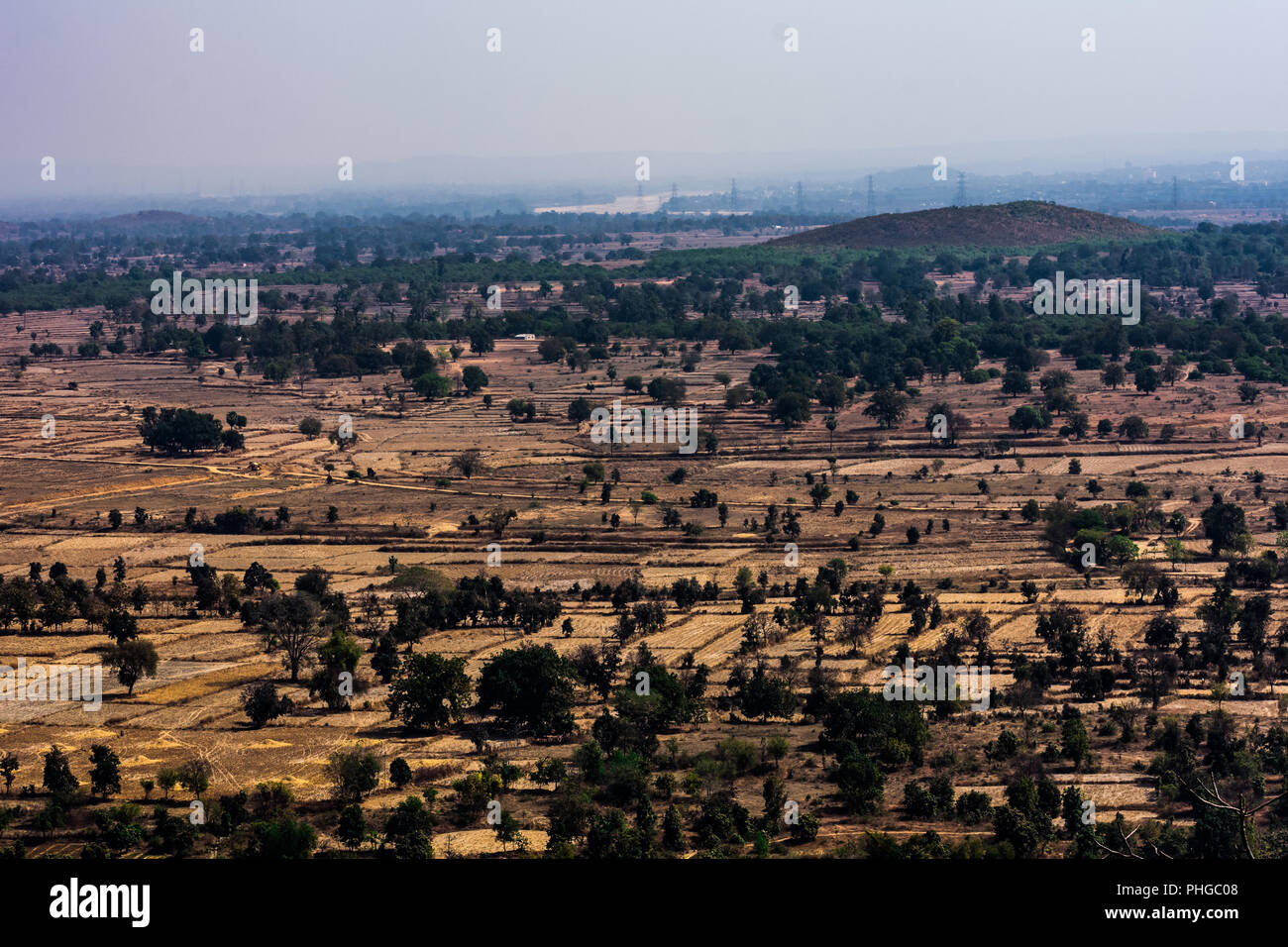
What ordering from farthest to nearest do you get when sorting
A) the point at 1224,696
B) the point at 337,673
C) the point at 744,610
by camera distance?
1. the point at 744,610
2. the point at 337,673
3. the point at 1224,696

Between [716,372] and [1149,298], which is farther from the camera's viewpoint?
[1149,298]

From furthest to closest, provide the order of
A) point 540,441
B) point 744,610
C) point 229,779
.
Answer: point 540,441
point 744,610
point 229,779


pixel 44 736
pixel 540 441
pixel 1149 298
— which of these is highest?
pixel 1149 298

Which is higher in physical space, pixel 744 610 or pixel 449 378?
pixel 449 378

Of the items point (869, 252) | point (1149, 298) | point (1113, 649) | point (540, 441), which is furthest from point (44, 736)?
point (869, 252)

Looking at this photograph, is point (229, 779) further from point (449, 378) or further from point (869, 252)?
point (869, 252)

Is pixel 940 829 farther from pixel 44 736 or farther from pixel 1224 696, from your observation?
pixel 44 736

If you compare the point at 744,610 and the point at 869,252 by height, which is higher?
the point at 869,252

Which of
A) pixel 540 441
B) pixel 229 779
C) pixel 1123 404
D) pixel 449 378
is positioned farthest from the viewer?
pixel 449 378
